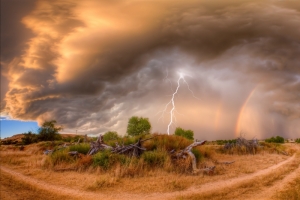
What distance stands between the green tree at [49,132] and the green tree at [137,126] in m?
12.1

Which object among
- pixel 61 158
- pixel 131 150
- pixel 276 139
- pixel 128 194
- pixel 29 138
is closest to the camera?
pixel 128 194

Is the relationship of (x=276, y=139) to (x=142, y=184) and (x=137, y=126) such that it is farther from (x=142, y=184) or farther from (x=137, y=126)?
(x=142, y=184)

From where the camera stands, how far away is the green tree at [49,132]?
34.1 meters

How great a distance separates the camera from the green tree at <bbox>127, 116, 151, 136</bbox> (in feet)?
108

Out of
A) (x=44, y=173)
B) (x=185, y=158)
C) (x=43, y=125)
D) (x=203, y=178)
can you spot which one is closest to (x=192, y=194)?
(x=203, y=178)

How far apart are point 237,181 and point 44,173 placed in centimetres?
823

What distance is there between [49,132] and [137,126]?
46.8 feet

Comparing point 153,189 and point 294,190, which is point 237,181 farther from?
point 153,189

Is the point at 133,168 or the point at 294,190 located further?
the point at 133,168

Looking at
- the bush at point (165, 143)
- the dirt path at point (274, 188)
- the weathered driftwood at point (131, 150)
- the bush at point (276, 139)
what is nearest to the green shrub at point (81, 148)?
the weathered driftwood at point (131, 150)

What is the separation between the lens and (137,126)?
3322 centimetres

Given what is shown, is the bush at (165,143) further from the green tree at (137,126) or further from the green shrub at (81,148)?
the green tree at (137,126)

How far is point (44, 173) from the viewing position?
981 centimetres

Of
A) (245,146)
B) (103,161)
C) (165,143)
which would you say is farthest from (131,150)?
(245,146)
